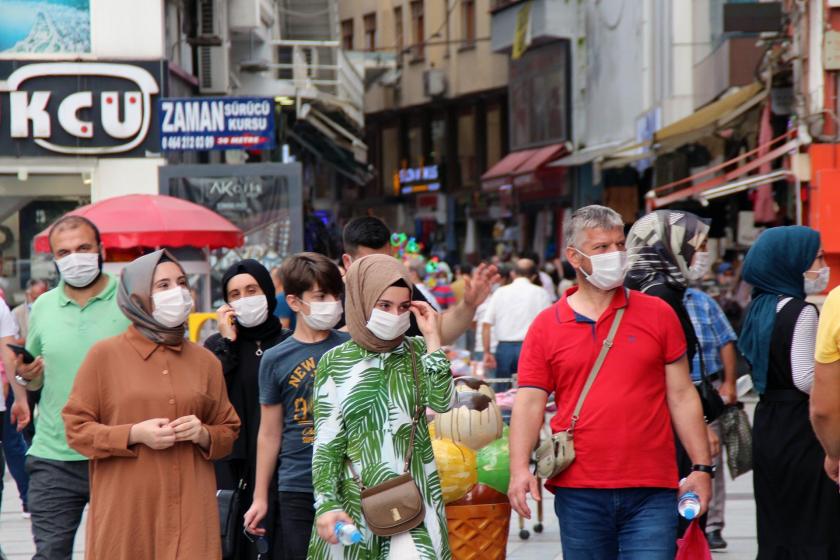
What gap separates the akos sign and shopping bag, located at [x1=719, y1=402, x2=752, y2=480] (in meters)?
14.2

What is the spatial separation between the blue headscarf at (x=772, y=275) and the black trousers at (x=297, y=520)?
2.12 metres

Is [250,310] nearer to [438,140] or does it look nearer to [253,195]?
[253,195]

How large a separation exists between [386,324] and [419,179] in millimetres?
46423

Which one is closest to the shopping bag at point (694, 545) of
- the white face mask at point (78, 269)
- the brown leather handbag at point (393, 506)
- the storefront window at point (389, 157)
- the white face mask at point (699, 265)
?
the brown leather handbag at point (393, 506)

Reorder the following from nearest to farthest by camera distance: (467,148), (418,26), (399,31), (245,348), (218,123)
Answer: (245,348)
(218,123)
(467,148)
(418,26)
(399,31)

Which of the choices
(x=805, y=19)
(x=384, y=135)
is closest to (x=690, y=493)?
(x=805, y=19)

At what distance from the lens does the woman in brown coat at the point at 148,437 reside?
19.0 ft

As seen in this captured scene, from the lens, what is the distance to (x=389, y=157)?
55781 mm

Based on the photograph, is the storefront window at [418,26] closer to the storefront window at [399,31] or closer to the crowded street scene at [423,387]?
the storefront window at [399,31]

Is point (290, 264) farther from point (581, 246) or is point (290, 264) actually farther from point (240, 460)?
point (581, 246)

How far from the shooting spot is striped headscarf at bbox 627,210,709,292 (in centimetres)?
743

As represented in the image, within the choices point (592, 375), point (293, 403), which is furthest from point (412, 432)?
point (293, 403)

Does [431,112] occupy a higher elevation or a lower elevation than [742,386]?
higher

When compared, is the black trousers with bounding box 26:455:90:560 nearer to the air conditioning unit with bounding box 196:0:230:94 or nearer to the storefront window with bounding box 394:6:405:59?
the air conditioning unit with bounding box 196:0:230:94
